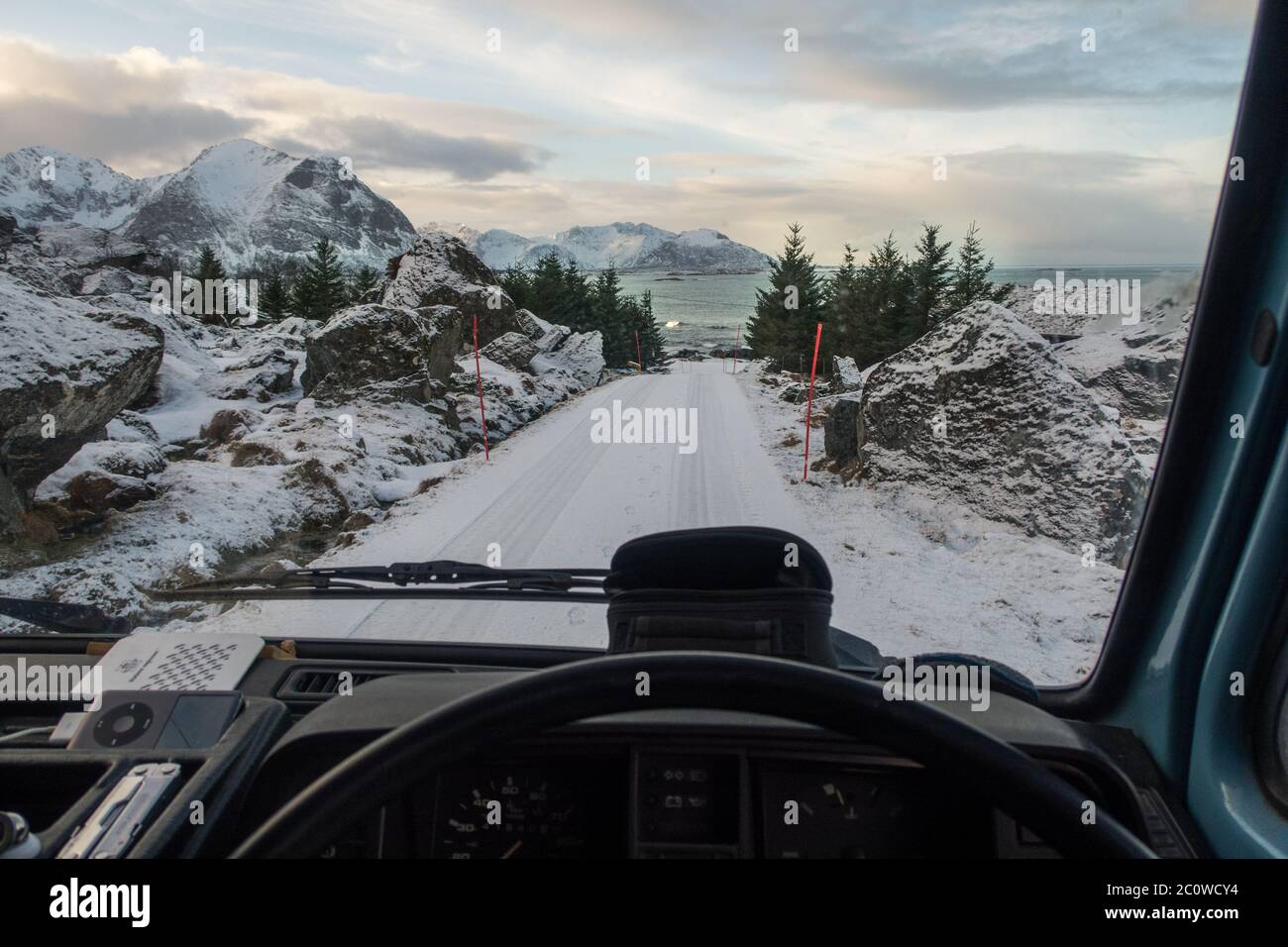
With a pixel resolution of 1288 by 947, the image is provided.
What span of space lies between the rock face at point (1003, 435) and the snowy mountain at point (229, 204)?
212 centimetres

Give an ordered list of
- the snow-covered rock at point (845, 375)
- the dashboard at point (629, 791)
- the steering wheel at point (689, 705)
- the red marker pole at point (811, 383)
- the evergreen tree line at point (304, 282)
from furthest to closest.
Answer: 1. the snow-covered rock at point (845, 375)
2. the red marker pole at point (811, 383)
3. the evergreen tree line at point (304, 282)
4. the dashboard at point (629, 791)
5. the steering wheel at point (689, 705)

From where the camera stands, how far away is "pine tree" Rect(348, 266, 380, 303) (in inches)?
137

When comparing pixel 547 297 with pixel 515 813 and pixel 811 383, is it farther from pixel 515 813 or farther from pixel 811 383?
pixel 515 813

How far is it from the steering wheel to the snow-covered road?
5.25 ft

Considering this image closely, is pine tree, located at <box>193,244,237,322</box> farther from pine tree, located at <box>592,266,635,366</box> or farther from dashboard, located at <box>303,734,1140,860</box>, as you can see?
dashboard, located at <box>303,734,1140,860</box>

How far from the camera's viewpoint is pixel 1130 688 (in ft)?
6.89

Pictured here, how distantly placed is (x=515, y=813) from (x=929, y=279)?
2150mm

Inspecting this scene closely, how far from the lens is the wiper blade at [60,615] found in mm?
2338

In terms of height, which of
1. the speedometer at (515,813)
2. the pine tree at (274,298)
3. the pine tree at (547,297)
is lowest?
the speedometer at (515,813)

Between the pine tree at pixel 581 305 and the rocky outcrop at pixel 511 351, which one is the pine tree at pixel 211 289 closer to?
the pine tree at pixel 581 305

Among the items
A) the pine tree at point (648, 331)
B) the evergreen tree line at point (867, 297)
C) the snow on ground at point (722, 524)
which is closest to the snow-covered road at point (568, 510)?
the snow on ground at point (722, 524)

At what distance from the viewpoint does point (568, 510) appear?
3547 millimetres

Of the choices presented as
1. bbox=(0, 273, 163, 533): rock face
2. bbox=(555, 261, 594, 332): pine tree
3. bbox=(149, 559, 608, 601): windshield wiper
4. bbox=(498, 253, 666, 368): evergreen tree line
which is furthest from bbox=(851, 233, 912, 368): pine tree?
bbox=(0, 273, 163, 533): rock face

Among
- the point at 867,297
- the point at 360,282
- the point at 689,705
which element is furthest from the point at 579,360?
the point at 689,705
